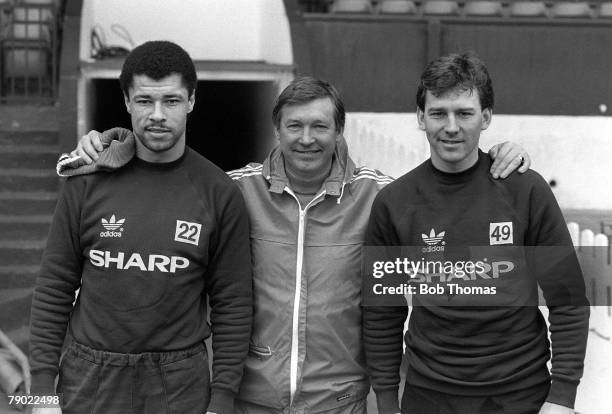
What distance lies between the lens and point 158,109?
2828 millimetres

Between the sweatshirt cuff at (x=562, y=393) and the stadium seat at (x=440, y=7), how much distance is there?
354 inches

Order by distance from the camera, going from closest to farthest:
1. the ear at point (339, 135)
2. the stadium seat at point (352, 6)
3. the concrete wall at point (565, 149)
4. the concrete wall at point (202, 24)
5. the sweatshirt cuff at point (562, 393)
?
the sweatshirt cuff at point (562, 393) < the ear at point (339, 135) < the concrete wall at point (202, 24) < the concrete wall at point (565, 149) < the stadium seat at point (352, 6)

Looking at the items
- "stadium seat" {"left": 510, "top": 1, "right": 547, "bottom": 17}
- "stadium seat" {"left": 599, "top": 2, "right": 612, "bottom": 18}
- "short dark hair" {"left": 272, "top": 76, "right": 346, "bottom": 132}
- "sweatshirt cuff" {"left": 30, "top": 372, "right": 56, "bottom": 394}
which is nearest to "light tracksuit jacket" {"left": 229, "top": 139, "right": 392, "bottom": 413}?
"short dark hair" {"left": 272, "top": 76, "right": 346, "bottom": 132}

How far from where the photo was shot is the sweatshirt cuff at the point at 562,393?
2.69m

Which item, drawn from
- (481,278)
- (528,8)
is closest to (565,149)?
(528,8)

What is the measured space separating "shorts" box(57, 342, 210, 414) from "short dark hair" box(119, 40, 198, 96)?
2.94ft

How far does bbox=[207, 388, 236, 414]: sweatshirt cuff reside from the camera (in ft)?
9.36

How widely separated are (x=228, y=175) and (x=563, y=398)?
1.37 metres

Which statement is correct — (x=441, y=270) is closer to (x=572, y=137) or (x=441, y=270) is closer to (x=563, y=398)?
(x=563, y=398)

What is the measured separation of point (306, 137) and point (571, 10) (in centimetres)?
951

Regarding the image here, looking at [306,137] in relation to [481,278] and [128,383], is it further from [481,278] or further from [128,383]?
[128,383]

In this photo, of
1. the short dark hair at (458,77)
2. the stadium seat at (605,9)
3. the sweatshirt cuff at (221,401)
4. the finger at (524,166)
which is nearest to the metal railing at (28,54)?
the stadium seat at (605,9)

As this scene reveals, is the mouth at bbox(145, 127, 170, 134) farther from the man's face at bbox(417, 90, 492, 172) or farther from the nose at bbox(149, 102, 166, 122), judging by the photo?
the man's face at bbox(417, 90, 492, 172)

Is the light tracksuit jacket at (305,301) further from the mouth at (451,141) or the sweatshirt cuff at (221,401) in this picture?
the mouth at (451,141)
